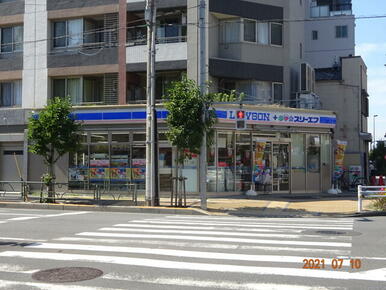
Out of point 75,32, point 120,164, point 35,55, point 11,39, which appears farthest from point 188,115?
point 11,39

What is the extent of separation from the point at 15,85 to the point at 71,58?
4.29 metres

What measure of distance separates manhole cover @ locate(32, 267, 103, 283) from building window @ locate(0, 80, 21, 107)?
69.6 feet

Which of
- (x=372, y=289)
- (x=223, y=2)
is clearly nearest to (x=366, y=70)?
(x=223, y=2)

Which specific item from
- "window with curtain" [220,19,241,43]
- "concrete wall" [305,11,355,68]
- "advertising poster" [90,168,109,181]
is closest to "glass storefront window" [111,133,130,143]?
"advertising poster" [90,168,109,181]

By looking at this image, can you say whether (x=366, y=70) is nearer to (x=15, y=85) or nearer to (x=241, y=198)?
(x=241, y=198)

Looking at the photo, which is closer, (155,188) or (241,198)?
(155,188)

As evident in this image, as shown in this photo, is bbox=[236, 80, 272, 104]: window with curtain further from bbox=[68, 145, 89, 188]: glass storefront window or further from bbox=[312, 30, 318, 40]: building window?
bbox=[312, 30, 318, 40]: building window

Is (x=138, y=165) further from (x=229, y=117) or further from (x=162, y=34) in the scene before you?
(x=162, y=34)

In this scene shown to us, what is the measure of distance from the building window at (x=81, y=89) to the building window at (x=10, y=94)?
237 centimetres

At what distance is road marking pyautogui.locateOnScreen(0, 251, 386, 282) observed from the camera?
24.7 feet

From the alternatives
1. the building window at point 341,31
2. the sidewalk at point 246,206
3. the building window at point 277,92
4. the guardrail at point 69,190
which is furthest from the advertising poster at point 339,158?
the building window at point 341,31

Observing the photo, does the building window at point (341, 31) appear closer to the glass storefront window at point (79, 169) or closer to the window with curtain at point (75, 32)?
the window with curtain at point (75, 32)

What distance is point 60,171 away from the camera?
25109 millimetres

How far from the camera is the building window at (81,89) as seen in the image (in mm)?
26094
